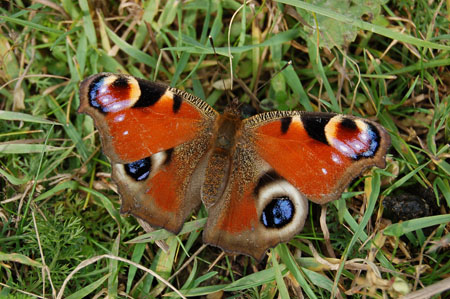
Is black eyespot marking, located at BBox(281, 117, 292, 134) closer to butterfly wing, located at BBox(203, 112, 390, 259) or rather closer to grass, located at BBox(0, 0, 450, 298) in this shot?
butterfly wing, located at BBox(203, 112, 390, 259)

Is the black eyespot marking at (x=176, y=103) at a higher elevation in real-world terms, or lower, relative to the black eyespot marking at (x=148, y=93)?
lower

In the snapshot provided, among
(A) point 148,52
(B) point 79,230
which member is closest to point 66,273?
(B) point 79,230

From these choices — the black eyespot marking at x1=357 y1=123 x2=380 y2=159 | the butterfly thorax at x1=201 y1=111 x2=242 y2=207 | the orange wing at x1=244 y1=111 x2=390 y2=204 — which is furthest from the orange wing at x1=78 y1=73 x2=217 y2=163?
the black eyespot marking at x1=357 y1=123 x2=380 y2=159

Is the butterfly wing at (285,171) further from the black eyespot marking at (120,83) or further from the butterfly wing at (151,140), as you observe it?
the black eyespot marking at (120,83)

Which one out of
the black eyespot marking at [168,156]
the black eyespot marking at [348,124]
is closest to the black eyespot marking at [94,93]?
the black eyespot marking at [168,156]

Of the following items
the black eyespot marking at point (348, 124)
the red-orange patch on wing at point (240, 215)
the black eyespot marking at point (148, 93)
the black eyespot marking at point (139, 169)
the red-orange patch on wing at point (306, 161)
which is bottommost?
the red-orange patch on wing at point (240, 215)

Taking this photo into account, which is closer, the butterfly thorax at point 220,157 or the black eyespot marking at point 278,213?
the black eyespot marking at point 278,213

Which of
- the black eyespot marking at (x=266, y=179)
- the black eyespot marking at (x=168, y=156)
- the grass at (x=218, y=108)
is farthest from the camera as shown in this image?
the grass at (x=218, y=108)

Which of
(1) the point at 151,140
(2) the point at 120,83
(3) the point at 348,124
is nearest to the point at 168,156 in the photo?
(1) the point at 151,140
